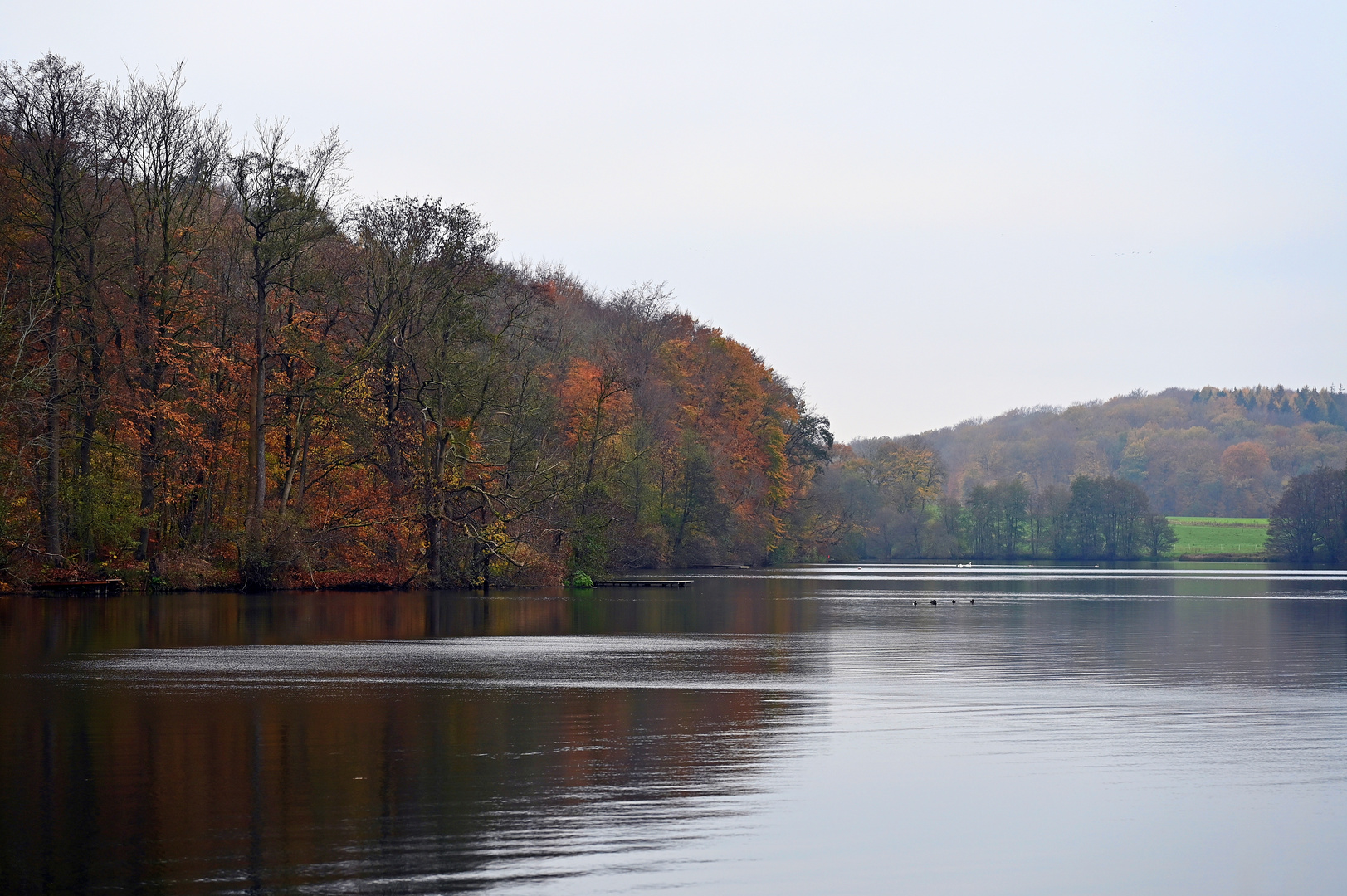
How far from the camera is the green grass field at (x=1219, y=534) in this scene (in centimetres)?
13675

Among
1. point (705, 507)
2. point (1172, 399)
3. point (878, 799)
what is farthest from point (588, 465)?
point (1172, 399)

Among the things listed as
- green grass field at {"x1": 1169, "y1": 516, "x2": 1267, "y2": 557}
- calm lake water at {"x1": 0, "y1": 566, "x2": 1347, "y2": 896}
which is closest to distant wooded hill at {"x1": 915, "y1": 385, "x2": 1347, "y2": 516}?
green grass field at {"x1": 1169, "y1": 516, "x2": 1267, "y2": 557}

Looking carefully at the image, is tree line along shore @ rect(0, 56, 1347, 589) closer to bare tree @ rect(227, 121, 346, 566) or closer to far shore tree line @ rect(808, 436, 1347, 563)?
bare tree @ rect(227, 121, 346, 566)

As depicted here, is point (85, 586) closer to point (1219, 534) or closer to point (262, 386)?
A: point (262, 386)

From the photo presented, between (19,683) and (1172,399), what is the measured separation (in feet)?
635

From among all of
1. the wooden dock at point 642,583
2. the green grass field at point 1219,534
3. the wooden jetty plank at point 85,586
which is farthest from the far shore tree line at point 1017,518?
the wooden jetty plank at point 85,586

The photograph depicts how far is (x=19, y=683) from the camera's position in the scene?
53.5 ft

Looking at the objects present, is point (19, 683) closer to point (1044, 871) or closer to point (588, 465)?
point (1044, 871)

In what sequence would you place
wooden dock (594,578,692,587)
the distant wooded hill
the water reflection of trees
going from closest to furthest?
the water reflection of trees → wooden dock (594,578,692,587) → the distant wooded hill

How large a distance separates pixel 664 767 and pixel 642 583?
44462mm

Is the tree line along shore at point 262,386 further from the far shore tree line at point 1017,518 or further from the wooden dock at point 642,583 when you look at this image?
the far shore tree line at point 1017,518

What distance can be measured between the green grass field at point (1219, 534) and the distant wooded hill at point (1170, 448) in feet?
15.0

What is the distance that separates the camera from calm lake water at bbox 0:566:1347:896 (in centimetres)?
798

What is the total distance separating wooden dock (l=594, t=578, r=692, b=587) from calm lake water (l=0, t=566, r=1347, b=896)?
29236 mm
